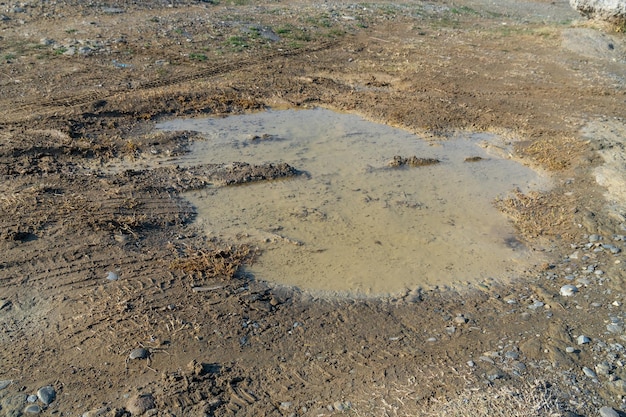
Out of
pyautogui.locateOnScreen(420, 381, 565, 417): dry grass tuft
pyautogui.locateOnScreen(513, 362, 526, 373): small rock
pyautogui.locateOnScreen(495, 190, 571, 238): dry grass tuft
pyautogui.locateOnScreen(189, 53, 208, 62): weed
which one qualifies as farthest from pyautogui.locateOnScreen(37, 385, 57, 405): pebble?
pyautogui.locateOnScreen(189, 53, 208, 62): weed

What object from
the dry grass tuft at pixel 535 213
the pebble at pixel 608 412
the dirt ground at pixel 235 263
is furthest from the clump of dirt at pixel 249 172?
the pebble at pixel 608 412

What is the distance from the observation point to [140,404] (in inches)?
161

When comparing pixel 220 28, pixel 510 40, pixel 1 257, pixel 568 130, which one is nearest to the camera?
pixel 1 257

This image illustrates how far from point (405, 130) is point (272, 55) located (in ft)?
17.7

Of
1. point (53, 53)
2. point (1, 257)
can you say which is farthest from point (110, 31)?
point (1, 257)

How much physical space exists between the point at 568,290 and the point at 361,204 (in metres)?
2.96

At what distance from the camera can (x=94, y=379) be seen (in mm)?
4324

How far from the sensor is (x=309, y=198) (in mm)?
7750

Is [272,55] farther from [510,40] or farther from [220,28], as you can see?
[510,40]

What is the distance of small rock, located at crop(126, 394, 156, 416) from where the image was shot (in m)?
4.04

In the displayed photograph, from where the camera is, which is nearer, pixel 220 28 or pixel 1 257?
pixel 1 257

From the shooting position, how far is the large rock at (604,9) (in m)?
16.7

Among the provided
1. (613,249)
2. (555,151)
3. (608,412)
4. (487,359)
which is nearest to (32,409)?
(487,359)

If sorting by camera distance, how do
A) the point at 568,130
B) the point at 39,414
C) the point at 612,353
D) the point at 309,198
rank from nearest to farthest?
the point at 39,414 < the point at 612,353 < the point at 309,198 < the point at 568,130
